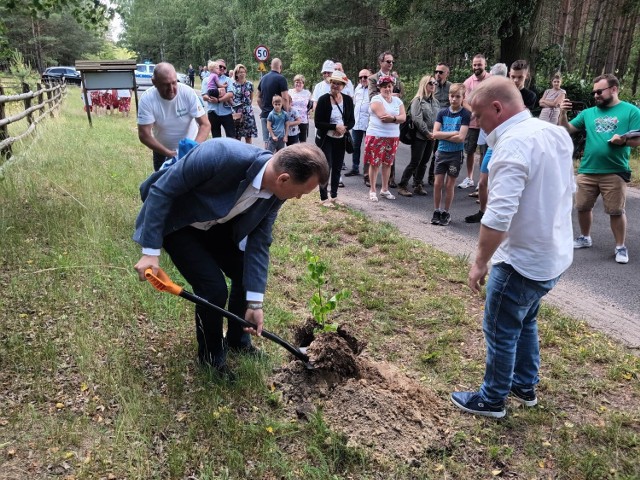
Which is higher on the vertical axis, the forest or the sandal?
the forest

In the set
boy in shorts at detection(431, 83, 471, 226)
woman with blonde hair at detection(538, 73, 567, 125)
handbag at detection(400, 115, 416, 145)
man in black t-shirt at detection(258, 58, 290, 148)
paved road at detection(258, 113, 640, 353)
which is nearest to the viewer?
paved road at detection(258, 113, 640, 353)

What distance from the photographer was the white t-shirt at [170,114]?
4.79 metres

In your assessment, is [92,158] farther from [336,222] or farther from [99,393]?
[99,393]

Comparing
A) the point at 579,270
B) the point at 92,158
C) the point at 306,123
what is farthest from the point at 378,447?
the point at 92,158

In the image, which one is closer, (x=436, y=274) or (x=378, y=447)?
(x=378, y=447)

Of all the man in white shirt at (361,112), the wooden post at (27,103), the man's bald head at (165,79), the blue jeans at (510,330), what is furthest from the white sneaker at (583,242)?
the wooden post at (27,103)

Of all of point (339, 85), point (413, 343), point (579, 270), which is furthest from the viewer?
point (339, 85)

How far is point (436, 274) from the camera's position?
495 cm

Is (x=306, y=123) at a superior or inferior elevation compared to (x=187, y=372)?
superior

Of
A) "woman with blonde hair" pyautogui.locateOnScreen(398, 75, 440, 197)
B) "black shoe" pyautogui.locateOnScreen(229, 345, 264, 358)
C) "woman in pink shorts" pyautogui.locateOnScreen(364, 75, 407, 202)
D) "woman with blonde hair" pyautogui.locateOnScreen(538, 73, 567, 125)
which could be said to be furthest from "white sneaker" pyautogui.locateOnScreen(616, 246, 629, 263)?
"black shoe" pyautogui.locateOnScreen(229, 345, 264, 358)

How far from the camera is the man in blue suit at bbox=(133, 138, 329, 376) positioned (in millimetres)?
2398

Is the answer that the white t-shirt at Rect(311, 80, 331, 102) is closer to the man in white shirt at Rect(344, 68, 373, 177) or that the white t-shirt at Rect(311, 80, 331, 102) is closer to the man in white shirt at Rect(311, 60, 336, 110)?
the man in white shirt at Rect(311, 60, 336, 110)

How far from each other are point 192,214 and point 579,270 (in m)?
4.45

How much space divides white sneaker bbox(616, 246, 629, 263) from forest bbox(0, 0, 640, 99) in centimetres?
610
